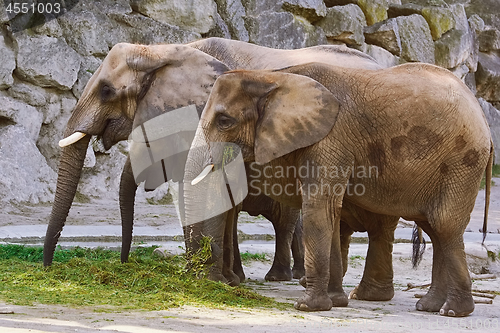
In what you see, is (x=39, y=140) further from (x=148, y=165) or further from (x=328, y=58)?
(x=328, y=58)

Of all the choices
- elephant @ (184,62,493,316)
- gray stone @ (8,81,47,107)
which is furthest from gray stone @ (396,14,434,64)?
elephant @ (184,62,493,316)

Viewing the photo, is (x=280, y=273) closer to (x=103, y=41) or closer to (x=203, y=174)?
(x=203, y=174)

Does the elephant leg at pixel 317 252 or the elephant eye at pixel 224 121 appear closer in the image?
the elephant leg at pixel 317 252

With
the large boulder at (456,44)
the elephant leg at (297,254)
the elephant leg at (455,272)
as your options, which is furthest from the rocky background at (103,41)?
the elephant leg at (455,272)

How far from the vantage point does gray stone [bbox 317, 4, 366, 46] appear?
16.8m

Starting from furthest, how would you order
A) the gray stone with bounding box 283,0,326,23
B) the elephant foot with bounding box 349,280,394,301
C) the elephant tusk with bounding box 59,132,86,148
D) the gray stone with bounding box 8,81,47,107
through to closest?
the gray stone with bounding box 283,0,326,23 → the gray stone with bounding box 8,81,47,107 → the elephant tusk with bounding box 59,132,86,148 → the elephant foot with bounding box 349,280,394,301

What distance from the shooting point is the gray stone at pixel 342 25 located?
16781 millimetres

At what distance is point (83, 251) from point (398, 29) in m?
12.4

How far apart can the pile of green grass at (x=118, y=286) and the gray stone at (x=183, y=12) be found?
832 cm

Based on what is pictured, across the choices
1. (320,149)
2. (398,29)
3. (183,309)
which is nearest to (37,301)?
(183,309)

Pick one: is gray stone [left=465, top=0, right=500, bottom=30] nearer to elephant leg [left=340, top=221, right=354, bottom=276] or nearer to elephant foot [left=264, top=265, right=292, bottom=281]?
elephant foot [left=264, top=265, right=292, bottom=281]

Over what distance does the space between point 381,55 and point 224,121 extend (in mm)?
12600

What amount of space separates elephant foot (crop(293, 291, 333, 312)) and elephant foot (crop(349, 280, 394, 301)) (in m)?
1.02

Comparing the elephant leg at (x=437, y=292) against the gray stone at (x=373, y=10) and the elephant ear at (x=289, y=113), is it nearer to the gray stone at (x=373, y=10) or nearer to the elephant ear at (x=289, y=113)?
the elephant ear at (x=289, y=113)
